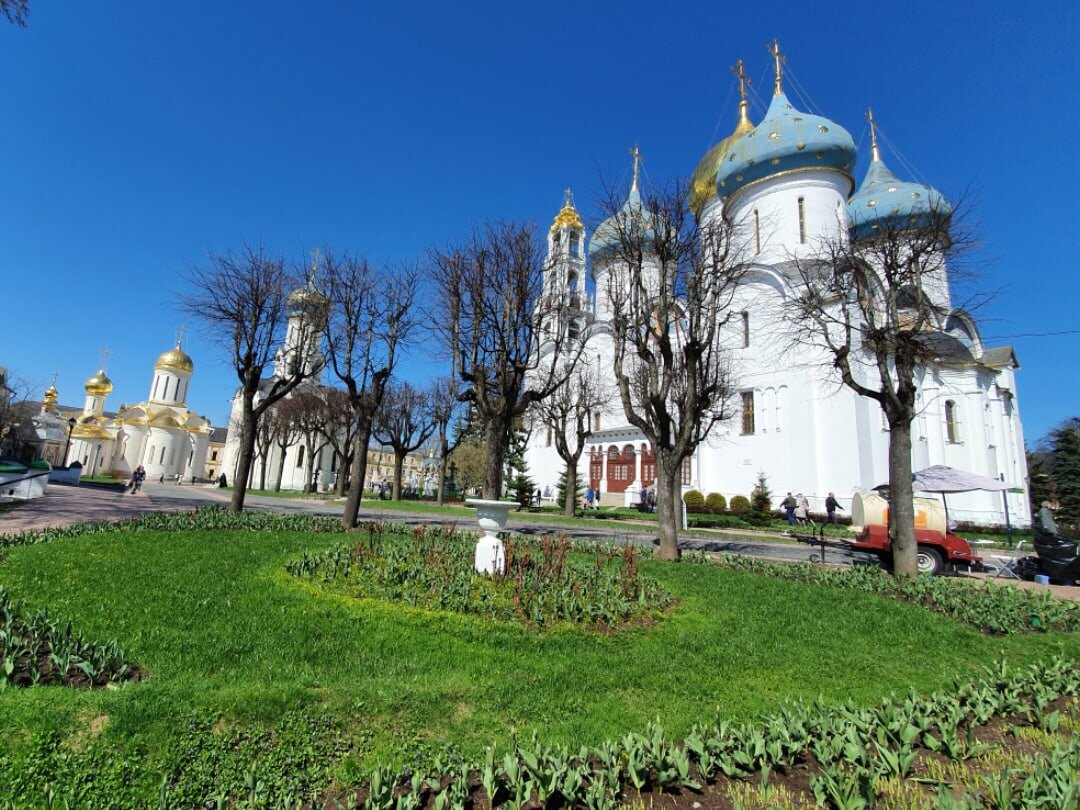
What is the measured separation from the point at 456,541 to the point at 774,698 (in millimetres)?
7453

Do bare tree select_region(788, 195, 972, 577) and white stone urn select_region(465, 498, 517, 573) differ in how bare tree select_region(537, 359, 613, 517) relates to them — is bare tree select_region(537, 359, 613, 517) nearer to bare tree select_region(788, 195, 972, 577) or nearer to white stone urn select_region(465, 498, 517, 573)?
bare tree select_region(788, 195, 972, 577)

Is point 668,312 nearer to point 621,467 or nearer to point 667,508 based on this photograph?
point 667,508

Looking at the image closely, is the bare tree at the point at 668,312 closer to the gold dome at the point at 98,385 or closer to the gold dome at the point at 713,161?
the gold dome at the point at 713,161

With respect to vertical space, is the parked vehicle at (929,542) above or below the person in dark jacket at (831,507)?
below

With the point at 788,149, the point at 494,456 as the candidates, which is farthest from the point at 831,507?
the point at 788,149

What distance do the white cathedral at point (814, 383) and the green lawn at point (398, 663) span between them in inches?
943

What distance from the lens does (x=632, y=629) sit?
21.1 feet

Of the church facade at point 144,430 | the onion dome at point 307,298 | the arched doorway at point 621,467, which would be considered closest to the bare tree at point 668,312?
the onion dome at point 307,298

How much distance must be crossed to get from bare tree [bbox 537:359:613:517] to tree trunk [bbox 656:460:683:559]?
15740 mm

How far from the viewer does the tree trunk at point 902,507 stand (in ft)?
37.5

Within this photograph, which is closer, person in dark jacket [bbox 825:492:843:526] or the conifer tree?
person in dark jacket [bbox 825:492:843:526]

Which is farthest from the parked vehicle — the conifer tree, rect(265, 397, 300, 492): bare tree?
rect(265, 397, 300, 492): bare tree

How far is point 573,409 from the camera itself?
122ft

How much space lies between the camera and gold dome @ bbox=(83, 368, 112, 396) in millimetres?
55991
